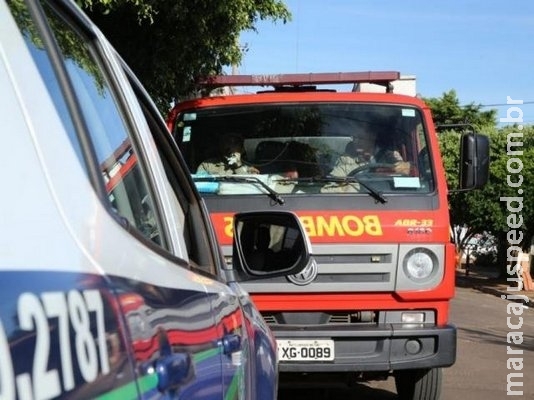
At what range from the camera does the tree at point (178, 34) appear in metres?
7.08

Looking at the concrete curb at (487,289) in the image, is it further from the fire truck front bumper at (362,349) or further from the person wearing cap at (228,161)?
the person wearing cap at (228,161)

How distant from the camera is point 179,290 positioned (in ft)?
6.20

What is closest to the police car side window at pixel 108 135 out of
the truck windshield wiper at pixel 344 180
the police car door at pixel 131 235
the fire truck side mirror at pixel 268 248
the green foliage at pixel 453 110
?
the police car door at pixel 131 235

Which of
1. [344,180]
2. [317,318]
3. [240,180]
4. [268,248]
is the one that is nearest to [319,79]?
[344,180]

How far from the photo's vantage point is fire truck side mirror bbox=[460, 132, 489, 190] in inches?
247

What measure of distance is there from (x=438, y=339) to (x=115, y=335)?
14.7 ft

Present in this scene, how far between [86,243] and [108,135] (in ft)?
1.89

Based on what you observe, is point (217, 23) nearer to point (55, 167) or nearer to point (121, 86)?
point (121, 86)

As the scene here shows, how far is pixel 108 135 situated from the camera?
1.84 m

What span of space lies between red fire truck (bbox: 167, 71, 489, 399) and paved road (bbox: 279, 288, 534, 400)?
3.69 feet

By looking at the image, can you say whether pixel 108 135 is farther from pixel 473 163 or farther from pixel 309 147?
pixel 473 163

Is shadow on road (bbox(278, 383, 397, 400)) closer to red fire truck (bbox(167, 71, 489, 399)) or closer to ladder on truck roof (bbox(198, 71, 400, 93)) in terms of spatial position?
red fire truck (bbox(167, 71, 489, 399))

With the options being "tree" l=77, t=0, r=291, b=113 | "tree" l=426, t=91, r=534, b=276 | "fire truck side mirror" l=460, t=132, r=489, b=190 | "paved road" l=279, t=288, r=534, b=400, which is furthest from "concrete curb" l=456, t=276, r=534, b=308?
"fire truck side mirror" l=460, t=132, r=489, b=190

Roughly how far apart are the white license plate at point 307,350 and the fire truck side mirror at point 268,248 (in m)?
2.12
